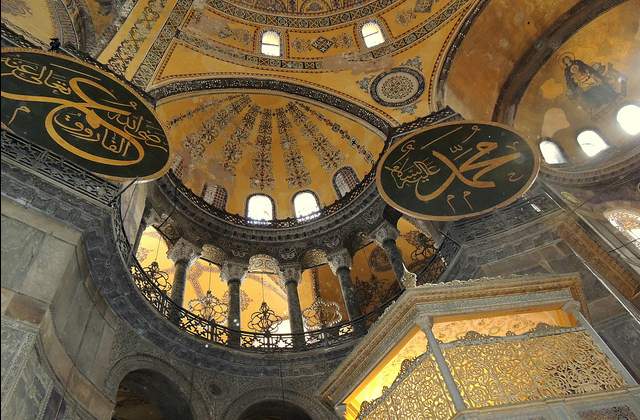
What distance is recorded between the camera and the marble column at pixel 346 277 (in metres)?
9.00

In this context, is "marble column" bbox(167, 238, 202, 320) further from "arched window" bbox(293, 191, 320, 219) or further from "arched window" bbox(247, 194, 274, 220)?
"arched window" bbox(293, 191, 320, 219)

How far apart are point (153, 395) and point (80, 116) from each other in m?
3.59

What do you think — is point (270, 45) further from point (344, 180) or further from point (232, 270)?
point (232, 270)

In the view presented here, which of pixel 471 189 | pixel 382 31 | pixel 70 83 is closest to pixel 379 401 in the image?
pixel 471 189

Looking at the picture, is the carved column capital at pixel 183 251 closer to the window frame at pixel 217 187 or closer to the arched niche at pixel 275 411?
the window frame at pixel 217 187

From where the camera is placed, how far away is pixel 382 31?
12016 mm

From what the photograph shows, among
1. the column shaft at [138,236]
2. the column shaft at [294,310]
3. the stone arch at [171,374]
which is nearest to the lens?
the stone arch at [171,374]

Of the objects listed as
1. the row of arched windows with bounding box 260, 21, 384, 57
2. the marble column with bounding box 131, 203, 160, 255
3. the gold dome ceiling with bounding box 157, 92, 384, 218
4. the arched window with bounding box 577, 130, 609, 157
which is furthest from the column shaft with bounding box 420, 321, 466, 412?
the arched window with bounding box 577, 130, 609, 157

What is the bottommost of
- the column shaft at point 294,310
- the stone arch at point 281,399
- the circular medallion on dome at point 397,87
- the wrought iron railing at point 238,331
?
the stone arch at point 281,399

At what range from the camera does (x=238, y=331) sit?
8.07m

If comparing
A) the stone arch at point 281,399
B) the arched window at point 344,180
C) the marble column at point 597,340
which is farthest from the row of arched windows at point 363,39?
the marble column at point 597,340

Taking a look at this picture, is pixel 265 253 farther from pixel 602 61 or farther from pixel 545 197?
pixel 602 61

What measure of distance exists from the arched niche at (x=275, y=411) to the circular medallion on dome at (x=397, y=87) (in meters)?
6.16

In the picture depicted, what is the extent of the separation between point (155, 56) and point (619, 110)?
386 inches
